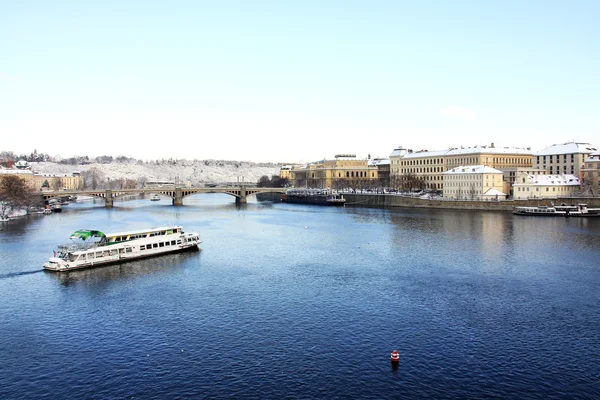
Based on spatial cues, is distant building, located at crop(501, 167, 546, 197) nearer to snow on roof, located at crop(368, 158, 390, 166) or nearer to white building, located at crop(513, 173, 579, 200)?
white building, located at crop(513, 173, 579, 200)

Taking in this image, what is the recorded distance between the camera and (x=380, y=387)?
15031mm

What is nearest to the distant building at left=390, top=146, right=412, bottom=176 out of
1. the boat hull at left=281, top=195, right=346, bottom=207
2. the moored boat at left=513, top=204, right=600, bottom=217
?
the boat hull at left=281, top=195, right=346, bottom=207

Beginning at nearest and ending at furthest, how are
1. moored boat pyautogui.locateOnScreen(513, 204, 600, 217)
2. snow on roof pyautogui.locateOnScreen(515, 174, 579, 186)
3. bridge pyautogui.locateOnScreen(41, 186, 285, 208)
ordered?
moored boat pyautogui.locateOnScreen(513, 204, 600, 217) → snow on roof pyautogui.locateOnScreen(515, 174, 579, 186) → bridge pyautogui.locateOnScreen(41, 186, 285, 208)

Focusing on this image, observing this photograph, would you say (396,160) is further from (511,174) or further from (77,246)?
(77,246)

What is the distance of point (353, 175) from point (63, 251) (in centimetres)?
10276

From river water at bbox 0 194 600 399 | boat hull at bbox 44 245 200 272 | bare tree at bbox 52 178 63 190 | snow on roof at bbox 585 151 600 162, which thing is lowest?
river water at bbox 0 194 600 399

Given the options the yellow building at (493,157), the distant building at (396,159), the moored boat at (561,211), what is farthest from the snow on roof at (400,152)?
the moored boat at (561,211)

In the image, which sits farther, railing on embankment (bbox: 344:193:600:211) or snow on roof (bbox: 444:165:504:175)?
snow on roof (bbox: 444:165:504:175)

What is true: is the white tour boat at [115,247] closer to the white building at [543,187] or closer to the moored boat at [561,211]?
the moored boat at [561,211]

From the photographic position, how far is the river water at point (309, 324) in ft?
50.1

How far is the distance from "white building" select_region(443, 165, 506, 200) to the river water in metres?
38.3

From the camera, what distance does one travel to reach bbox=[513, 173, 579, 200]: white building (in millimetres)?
70125

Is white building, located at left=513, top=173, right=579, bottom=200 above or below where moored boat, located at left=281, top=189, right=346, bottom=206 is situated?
above

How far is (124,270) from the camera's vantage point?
31156 mm
